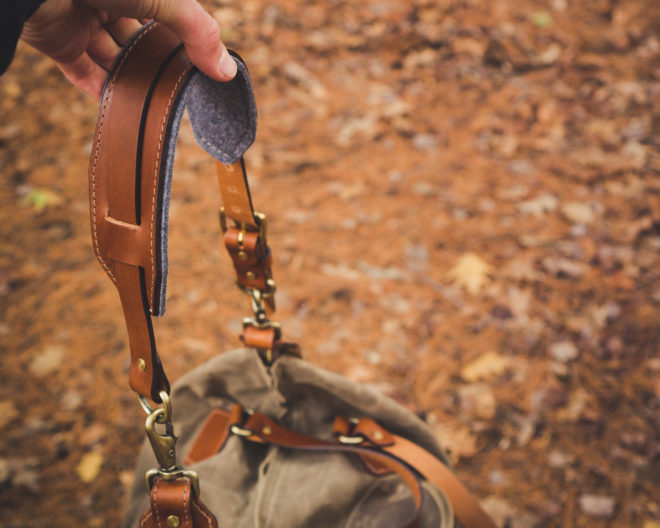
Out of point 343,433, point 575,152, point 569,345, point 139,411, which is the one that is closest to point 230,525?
point 343,433

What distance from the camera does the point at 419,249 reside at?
8.95 ft

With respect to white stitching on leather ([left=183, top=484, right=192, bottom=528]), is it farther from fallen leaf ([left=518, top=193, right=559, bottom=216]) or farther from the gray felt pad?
fallen leaf ([left=518, top=193, right=559, bottom=216])

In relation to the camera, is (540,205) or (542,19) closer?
(540,205)

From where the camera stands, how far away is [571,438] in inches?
80.1

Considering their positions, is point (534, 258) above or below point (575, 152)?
below

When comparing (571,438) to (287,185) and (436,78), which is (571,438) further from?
(436,78)

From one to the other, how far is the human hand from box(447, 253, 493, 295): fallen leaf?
1955 millimetres

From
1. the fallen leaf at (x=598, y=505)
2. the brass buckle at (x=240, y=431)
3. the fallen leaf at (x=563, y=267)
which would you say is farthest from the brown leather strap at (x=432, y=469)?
the fallen leaf at (x=563, y=267)

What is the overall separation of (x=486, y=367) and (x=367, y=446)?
1196mm

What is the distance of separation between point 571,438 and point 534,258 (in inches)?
39.0

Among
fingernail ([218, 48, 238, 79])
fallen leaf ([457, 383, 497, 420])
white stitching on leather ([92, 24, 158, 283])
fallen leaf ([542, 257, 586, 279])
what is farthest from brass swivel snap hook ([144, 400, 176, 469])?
fallen leaf ([542, 257, 586, 279])

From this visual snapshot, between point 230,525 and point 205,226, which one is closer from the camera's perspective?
point 230,525

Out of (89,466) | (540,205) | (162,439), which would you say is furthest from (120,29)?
(540,205)

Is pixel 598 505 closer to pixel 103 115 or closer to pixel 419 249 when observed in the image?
pixel 419 249
